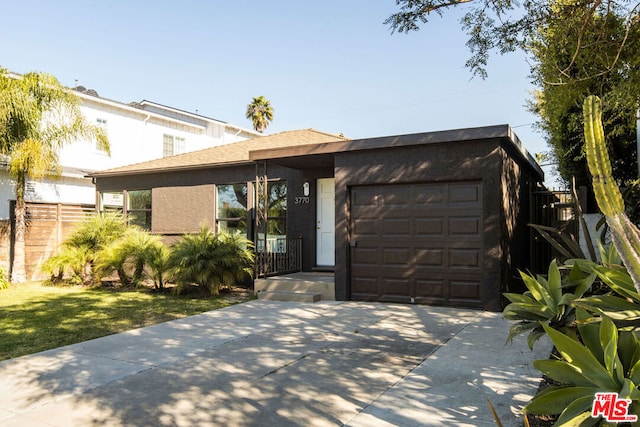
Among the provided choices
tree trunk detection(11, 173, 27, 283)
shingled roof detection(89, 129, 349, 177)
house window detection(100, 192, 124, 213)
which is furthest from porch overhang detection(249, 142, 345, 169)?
house window detection(100, 192, 124, 213)

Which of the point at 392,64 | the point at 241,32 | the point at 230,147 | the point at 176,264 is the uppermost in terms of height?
the point at 241,32

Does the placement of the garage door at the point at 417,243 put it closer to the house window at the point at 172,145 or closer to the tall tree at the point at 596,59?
the tall tree at the point at 596,59

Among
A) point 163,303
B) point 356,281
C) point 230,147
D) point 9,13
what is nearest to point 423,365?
point 356,281

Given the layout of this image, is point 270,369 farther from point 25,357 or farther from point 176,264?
point 176,264

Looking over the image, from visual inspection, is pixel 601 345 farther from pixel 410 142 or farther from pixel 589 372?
pixel 410 142

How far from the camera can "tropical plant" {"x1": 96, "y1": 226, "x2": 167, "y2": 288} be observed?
1091 centimetres

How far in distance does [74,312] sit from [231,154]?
6433mm

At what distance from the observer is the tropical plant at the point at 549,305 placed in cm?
321

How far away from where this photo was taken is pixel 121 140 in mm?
19109

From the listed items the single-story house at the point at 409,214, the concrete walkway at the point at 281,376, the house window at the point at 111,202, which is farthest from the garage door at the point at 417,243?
the house window at the point at 111,202

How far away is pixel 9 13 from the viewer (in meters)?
10.7

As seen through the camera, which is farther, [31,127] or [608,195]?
[31,127]

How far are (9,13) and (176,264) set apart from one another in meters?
7.50

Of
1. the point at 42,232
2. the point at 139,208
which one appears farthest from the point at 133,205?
the point at 42,232
